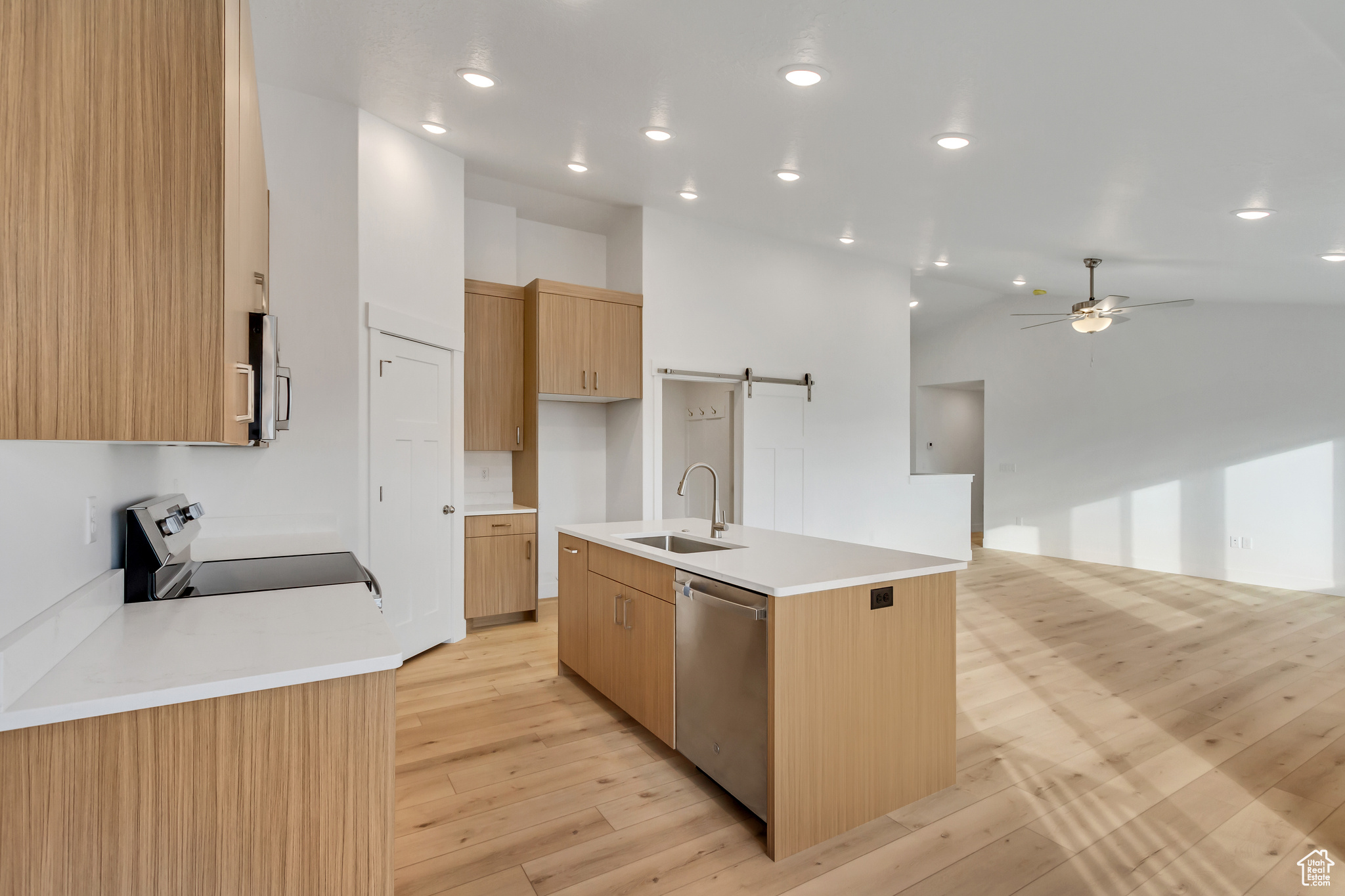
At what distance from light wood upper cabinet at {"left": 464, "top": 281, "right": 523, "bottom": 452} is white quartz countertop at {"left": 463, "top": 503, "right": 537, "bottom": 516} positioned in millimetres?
411

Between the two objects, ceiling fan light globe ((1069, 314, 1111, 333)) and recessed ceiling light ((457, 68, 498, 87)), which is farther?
ceiling fan light globe ((1069, 314, 1111, 333))

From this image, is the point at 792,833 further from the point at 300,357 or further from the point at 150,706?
the point at 300,357

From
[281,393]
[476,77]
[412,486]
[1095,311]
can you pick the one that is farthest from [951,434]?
[281,393]

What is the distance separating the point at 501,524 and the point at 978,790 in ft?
10.5

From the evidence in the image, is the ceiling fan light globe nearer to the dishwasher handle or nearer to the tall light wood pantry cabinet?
the dishwasher handle

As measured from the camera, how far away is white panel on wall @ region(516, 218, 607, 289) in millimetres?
5363

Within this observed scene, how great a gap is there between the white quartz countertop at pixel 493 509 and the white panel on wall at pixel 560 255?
69.8 inches

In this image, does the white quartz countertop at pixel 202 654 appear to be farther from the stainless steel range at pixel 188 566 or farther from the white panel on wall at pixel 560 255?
the white panel on wall at pixel 560 255

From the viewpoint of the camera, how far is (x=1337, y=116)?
103 inches

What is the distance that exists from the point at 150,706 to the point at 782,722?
154 centimetres

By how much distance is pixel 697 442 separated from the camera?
6246 millimetres

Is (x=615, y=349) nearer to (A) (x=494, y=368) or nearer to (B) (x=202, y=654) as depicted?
(A) (x=494, y=368)

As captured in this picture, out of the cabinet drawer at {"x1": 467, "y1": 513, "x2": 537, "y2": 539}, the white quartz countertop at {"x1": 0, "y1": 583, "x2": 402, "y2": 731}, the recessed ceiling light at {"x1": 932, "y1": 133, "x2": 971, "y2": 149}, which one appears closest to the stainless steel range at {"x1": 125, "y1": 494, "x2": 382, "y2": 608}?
the white quartz countertop at {"x1": 0, "y1": 583, "x2": 402, "y2": 731}

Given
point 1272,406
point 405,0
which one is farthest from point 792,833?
point 1272,406
